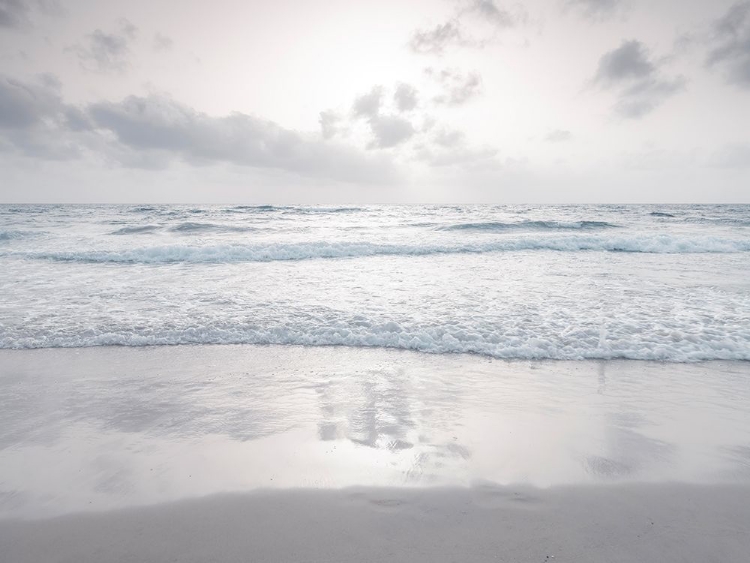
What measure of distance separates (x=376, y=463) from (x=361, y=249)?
16.2 metres

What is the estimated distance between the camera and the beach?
2.76m

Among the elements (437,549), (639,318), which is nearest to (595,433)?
(437,549)

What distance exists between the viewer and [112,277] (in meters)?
12.5

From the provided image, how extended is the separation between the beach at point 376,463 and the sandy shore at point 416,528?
12 mm

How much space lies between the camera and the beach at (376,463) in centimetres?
276

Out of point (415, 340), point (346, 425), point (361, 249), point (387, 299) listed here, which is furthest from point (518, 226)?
point (346, 425)

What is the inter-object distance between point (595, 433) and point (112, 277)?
13273mm

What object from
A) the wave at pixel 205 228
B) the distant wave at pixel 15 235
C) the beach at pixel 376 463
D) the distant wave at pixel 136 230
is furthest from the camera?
the wave at pixel 205 228

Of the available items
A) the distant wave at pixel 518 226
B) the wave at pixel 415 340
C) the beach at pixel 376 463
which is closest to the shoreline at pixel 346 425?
the beach at pixel 376 463

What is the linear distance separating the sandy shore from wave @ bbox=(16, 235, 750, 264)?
14232 millimetres

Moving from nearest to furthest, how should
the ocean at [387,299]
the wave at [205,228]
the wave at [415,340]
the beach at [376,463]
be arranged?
1. the beach at [376,463]
2. the wave at [415,340]
3. the ocean at [387,299]
4. the wave at [205,228]

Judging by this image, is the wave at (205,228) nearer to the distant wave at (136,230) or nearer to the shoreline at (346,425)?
the distant wave at (136,230)

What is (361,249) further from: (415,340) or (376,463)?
(376,463)

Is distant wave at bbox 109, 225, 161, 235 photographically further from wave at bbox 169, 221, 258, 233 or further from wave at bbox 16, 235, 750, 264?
wave at bbox 16, 235, 750, 264
